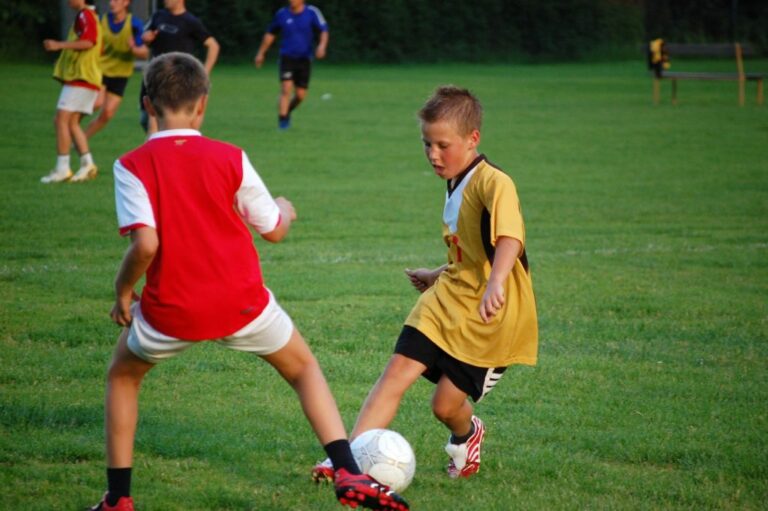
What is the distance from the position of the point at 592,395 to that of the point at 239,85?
2414cm

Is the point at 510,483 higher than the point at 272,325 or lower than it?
lower

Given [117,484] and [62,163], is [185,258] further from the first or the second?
[62,163]

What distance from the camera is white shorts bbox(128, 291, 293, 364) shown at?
381cm

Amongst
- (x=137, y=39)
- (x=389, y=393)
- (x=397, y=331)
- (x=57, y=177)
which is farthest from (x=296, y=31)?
(x=389, y=393)

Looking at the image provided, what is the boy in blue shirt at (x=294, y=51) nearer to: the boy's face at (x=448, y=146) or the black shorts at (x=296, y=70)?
the black shorts at (x=296, y=70)

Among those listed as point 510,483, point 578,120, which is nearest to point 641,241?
point 510,483

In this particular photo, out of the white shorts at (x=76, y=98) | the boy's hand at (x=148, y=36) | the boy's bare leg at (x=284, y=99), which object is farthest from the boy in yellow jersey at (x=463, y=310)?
the boy's bare leg at (x=284, y=99)

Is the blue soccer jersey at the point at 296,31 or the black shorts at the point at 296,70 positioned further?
the blue soccer jersey at the point at 296,31

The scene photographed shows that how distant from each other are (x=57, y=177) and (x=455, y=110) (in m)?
9.23

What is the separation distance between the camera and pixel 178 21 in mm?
14836

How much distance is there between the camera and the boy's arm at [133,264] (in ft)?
12.0

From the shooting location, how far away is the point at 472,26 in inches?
1687

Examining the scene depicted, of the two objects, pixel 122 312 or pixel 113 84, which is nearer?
pixel 122 312

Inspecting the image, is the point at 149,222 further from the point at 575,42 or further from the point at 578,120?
the point at 575,42
